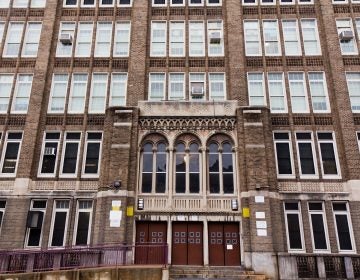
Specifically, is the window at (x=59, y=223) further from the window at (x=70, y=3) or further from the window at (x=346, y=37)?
the window at (x=346, y=37)

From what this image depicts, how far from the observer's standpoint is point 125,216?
17.6 m

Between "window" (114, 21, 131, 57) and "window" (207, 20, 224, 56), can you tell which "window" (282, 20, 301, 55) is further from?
"window" (114, 21, 131, 57)

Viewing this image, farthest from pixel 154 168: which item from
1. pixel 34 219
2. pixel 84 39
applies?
pixel 84 39

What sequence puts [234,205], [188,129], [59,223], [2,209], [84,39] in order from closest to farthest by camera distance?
[234,205] < [59,223] < [2,209] < [188,129] < [84,39]

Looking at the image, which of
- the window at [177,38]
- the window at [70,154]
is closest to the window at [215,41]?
the window at [177,38]

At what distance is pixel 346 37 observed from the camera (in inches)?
867

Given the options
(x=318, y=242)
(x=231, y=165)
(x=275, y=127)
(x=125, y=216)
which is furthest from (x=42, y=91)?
(x=318, y=242)

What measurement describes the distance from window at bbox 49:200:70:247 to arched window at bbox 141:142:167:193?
473 cm

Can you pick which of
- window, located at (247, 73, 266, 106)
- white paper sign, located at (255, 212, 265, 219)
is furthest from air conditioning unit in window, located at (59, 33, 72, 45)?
white paper sign, located at (255, 212, 265, 219)

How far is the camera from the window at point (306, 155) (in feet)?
64.4

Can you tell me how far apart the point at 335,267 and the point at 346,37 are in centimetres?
1473

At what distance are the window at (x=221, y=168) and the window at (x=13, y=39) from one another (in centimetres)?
1516

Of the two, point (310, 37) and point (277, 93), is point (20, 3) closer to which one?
point (277, 93)

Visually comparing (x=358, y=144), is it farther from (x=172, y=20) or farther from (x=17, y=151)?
(x=17, y=151)
